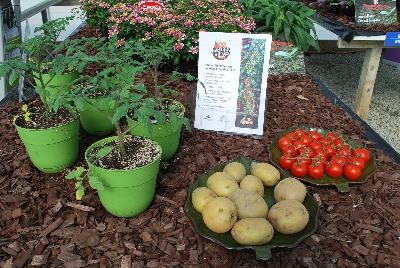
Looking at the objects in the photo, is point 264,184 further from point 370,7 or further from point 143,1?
point 370,7

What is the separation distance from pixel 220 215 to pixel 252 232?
0.16m

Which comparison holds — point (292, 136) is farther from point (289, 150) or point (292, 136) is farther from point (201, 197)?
point (201, 197)

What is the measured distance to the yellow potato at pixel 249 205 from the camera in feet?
5.72

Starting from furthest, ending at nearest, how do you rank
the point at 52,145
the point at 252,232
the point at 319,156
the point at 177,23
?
the point at 177,23, the point at 319,156, the point at 52,145, the point at 252,232

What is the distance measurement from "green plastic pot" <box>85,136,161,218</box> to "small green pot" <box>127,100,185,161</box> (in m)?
0.32

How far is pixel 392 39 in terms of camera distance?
4262mm

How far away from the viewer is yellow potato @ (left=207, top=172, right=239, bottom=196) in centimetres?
186

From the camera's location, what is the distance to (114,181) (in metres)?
1.77

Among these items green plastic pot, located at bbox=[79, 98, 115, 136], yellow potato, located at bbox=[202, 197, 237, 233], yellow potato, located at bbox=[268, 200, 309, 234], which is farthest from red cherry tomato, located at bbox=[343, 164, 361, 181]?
green plastic pot, located at bbox=[79, 98, 115, 136]

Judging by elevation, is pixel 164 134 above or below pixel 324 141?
above

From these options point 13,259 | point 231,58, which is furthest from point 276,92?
point 13,259

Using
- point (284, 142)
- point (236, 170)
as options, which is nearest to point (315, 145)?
point (284, 142)

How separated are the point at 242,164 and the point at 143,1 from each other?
225 cm

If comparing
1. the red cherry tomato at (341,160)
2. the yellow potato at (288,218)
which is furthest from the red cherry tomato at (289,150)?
the yellow potato at (288,218)
